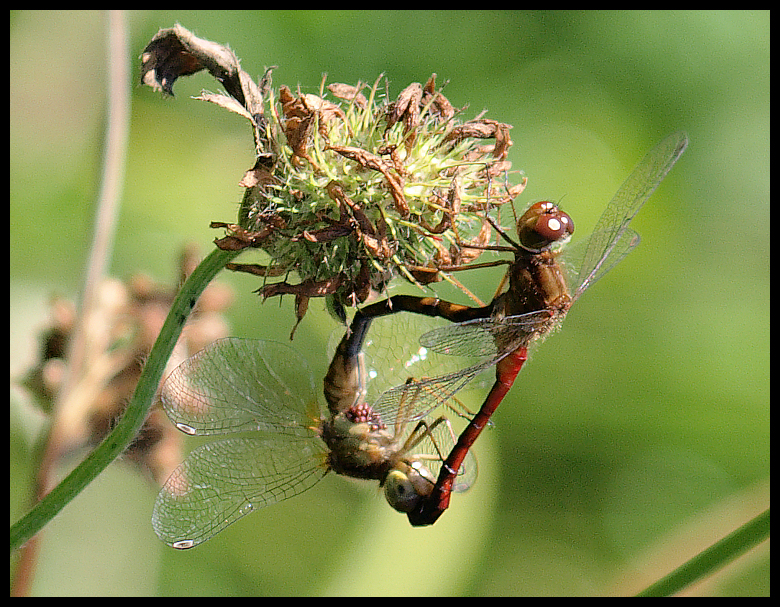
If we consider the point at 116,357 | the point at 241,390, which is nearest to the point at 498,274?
the point at 241,390

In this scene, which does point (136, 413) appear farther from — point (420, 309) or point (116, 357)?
point (116, 357)

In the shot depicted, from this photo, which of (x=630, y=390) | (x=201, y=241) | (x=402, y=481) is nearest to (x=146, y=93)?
(x=201, y=241)

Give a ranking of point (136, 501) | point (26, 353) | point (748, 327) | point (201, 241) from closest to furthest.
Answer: point (26, 353) → point (136, 501) → point (201, 241) → point (748, 327)

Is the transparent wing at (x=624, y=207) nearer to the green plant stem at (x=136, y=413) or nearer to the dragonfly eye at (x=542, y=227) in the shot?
the dragonfly eye at (x=542, y=227)

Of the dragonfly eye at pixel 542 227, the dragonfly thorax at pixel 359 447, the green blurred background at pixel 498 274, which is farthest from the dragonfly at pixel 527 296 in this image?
the green blurred background at pixel 498 274

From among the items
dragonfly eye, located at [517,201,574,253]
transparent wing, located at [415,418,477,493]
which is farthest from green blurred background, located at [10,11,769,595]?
dragonfly eye, located at [517,201,574,253]

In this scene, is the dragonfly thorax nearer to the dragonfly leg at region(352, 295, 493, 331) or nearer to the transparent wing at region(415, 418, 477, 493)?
the transparent wing at region(415, 418, 477, 493)
